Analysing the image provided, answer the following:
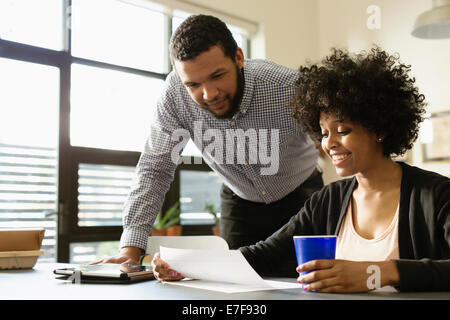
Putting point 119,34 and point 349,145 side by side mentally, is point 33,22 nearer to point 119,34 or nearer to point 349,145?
point 119,34

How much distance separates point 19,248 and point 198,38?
0.87 m

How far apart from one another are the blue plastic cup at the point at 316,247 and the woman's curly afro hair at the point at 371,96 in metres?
0.39

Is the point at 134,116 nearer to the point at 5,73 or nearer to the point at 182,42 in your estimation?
the point at 5,73

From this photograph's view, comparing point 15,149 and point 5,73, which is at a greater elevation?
point 5,73

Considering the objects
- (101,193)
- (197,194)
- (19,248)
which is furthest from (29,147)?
(19,248)

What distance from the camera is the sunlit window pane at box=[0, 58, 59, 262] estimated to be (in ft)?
11.5

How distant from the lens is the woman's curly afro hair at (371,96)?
123 centimetres

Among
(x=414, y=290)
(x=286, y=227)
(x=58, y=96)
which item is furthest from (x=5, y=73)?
(x=414, y=290)

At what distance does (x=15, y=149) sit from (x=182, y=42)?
7.90 ft

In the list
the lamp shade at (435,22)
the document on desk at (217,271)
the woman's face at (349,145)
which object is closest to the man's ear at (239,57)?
the woman's face at (349,145)

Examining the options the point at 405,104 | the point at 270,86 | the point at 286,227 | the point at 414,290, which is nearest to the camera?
the point at 414,290

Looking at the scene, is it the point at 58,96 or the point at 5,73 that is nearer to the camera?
the point at 5,73

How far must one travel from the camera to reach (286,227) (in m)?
1.39

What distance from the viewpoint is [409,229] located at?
113 centimetres
